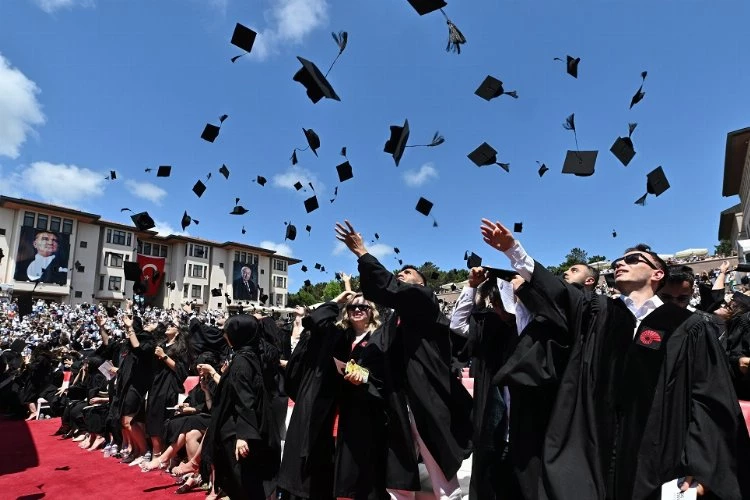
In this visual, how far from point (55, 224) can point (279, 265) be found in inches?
1141

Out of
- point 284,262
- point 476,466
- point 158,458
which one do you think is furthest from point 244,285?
point 476,466

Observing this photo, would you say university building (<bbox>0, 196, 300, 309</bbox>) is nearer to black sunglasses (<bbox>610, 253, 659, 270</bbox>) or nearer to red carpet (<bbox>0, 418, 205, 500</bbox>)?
red carpet (<bbox>0, 418, 205, 500</bbox>)

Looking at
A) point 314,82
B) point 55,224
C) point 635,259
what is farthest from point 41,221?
point 635,259

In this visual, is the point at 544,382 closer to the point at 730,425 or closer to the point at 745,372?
the point at 730,425

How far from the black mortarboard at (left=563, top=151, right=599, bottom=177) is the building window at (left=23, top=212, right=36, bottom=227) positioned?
174 ft

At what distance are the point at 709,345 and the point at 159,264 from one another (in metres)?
60.1

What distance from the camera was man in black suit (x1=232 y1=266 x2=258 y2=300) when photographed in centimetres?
6159

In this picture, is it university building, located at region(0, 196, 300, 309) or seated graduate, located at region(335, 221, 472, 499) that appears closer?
seated graduate, located at region(335, 221, 472, 499)

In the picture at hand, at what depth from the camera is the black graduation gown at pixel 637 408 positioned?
211cm

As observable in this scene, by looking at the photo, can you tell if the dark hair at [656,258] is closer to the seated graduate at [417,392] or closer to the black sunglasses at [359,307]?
the seated graduate at [417,392]

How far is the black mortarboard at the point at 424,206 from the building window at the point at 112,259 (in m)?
53.5

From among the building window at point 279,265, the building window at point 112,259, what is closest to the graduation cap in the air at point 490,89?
the building window at point 112,259

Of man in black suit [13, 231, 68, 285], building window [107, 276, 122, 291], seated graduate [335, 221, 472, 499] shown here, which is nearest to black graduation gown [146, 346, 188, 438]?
seated graduate [335, 221, 472, 499]

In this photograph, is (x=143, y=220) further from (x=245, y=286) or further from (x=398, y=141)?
(x=245, y=286)
